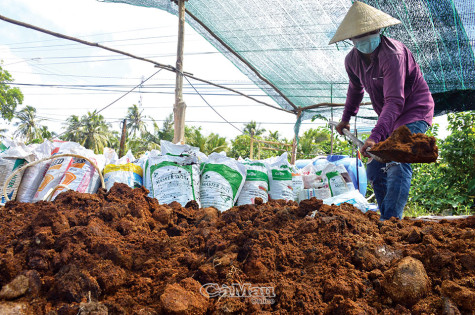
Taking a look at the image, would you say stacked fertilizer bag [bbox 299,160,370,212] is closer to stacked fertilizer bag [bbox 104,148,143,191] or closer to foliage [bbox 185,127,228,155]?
stacked fertilizer bag [bbox 104,148,143,191]

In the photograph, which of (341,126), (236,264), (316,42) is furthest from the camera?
(316,42)

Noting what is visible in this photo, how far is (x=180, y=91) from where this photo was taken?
4727mm

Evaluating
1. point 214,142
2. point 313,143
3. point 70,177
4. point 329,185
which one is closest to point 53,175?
point 70,177

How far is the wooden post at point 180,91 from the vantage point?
4.31 meters

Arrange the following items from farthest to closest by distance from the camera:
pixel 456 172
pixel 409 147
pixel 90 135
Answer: pixel 90 135 < pixel 456 172 < pixel 409 147

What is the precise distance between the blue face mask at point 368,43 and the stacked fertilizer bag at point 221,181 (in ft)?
4.17

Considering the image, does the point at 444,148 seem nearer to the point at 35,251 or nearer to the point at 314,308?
the point at 314,308

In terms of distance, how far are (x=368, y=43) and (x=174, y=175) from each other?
1638mm

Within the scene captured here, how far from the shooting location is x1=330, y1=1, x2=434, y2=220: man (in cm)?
202

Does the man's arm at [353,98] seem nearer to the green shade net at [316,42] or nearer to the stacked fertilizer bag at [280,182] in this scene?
the green shade net at [316,42]

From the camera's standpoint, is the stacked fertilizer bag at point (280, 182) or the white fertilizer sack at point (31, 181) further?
the stacked fertilizer bag at point (280, 182)

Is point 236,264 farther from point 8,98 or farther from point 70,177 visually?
point 8,98

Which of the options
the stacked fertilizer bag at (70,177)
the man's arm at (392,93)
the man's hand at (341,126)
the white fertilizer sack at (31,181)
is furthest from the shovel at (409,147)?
the white fertilizer sack at (31,181)

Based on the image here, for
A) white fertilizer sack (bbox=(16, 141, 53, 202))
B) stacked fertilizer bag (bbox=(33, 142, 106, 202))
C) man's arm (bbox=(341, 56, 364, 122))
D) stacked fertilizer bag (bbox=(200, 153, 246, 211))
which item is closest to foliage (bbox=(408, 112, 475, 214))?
man's arm (bbox=(341, 56, 364, 122))
